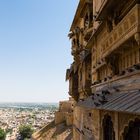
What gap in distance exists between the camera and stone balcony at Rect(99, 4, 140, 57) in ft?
27.2

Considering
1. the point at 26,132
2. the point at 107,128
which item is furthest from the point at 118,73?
the point at 26,132

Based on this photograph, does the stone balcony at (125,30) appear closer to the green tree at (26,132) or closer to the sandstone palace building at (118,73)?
the sandstone palace building at (118,73)

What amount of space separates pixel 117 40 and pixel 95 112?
487 cm

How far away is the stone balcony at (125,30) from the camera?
27.2ft

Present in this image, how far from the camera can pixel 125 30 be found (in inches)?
367

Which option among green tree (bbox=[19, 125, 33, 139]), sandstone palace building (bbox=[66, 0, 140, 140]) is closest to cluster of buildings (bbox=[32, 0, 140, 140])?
sandstone palace building (bbox=[66, 0, 140, 140])

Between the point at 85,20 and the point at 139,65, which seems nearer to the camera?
the point at 139,65

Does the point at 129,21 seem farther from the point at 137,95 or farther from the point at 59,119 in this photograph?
the point at 59,119

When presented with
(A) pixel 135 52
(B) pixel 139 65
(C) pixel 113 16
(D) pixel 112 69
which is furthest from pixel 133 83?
(C) pixel 113 16

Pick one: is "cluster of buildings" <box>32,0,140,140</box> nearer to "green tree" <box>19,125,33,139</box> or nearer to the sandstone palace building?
the sandstone palace building

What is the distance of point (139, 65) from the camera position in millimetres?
8953

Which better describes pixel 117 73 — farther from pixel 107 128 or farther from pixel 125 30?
pixel 125 30

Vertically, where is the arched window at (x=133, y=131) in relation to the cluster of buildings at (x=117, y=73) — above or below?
below

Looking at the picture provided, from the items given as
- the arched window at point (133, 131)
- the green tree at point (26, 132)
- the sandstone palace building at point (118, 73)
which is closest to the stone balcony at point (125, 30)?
the sandstone palace building at point (118, 73)
